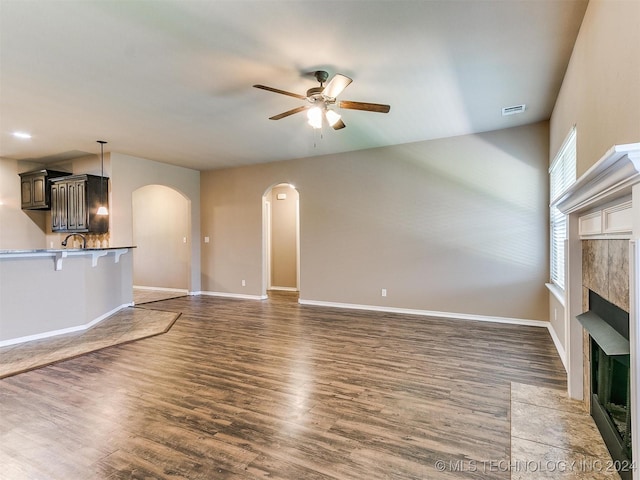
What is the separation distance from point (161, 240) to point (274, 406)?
6.82 m

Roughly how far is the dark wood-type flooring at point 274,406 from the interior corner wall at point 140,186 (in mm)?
2916

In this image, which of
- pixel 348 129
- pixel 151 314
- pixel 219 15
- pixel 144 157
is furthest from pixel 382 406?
pixel 144 157

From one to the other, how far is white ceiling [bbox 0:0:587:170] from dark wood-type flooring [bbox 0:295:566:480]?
9.09 feet

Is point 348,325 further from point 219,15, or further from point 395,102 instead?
point 219,15

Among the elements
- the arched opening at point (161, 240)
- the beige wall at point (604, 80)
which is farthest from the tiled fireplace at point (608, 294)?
the arched opening at point (161, 240)

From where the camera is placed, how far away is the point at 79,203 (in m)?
5.98

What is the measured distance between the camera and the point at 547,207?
4.64m

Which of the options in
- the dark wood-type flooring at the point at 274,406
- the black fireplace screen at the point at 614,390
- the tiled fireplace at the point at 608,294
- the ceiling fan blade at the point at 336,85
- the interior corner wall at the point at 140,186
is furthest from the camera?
the interior corner wall at the point at 140,186

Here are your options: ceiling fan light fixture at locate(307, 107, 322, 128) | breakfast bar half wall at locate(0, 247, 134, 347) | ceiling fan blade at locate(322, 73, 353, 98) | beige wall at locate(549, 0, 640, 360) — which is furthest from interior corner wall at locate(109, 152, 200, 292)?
beige wall at locate(549, 0, 640, 360)

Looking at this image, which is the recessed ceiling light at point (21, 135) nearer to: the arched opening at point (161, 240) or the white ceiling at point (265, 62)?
the white ceiling at point (265, 62)

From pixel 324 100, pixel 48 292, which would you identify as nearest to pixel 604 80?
pixel 324 100

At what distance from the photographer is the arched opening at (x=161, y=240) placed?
26.3 feet

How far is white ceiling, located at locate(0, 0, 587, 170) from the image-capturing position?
7.62ft

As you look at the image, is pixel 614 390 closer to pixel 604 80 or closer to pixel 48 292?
pixel 604 80
